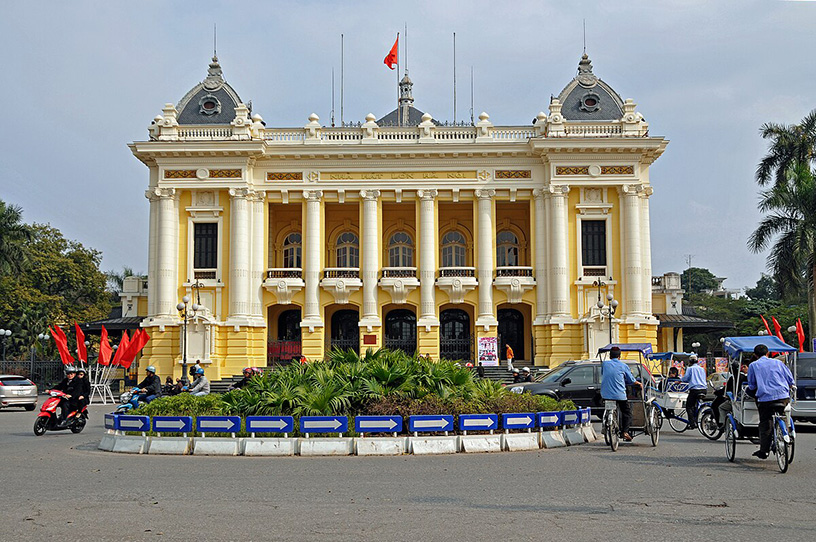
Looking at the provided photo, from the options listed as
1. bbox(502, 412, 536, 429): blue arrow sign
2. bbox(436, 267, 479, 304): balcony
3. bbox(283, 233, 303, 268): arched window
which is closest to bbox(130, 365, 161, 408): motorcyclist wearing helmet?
bbox(502, 412, 536, 429): blue arrow sign

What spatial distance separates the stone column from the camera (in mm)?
43156

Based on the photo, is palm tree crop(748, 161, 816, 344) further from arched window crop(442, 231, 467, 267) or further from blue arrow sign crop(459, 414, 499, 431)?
blue arrow sign crop(459, 414, 499, 431)

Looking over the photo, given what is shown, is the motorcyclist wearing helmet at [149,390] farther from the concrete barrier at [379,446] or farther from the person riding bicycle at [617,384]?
the person riding bicycle at [617,384]

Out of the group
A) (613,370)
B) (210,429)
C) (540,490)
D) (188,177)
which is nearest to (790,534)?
(540,490)

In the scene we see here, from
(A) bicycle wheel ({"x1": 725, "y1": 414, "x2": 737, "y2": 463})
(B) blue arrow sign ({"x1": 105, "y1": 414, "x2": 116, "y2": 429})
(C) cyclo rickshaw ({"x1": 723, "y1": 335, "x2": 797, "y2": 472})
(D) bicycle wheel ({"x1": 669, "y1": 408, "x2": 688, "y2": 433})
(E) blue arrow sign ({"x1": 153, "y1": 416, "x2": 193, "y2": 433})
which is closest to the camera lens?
(C) cyclo rickshaw ({"x1": 723, "y1": 335, "x2": 797, "y2": 472})

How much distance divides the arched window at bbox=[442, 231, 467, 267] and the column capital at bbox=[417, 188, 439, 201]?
14.0 feet

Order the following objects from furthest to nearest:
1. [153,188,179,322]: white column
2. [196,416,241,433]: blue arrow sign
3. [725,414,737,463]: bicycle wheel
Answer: [153,188,179,322]: white column
[196,416,241,433]: blue arrow sign
[725,414,737,463]: bicycle wheel

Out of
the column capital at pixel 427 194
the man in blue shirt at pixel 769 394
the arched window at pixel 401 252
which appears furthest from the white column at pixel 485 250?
the man in blue shirt at pixel 769 394

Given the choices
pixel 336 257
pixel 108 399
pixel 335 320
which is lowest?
pixel 108 399

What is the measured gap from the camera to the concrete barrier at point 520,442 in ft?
52.4

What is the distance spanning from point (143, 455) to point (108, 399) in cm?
2517

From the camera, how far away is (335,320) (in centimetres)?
4731

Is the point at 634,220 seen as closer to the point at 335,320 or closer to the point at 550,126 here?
the point at 550,126

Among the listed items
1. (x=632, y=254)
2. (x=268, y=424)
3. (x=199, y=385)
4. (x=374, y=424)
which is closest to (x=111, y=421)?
(x=199, y=385)
